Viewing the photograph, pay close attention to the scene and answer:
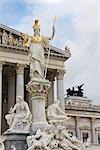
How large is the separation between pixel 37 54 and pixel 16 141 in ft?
14.0

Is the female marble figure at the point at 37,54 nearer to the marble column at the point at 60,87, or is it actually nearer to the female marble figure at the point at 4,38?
the female marble figure at the point at 4,38

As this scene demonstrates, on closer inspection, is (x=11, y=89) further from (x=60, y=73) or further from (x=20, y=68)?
(x=60, y=73)

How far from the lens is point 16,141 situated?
54.5ft

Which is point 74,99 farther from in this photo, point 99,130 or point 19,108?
point 19,108

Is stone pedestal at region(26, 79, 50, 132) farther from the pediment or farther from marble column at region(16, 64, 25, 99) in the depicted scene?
the pediment

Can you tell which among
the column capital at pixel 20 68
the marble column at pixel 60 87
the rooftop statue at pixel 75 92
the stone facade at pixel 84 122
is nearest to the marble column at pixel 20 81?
the column capital at pixel 20 68

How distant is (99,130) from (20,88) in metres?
25.2

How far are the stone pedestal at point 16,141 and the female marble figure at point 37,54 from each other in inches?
119

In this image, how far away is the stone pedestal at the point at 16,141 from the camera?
16.5 metres

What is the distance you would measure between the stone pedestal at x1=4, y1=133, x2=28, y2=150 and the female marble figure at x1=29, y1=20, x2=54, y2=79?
3.01 metres

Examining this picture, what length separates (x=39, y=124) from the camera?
17.2 metres

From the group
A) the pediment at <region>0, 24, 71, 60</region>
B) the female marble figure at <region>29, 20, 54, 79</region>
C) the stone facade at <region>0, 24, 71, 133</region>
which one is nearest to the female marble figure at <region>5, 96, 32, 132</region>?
the female marble figure at <region>29, 20, 54, 79</region>

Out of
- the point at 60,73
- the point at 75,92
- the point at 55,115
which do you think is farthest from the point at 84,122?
the point at 55,115

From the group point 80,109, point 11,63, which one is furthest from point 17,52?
point 80,109
